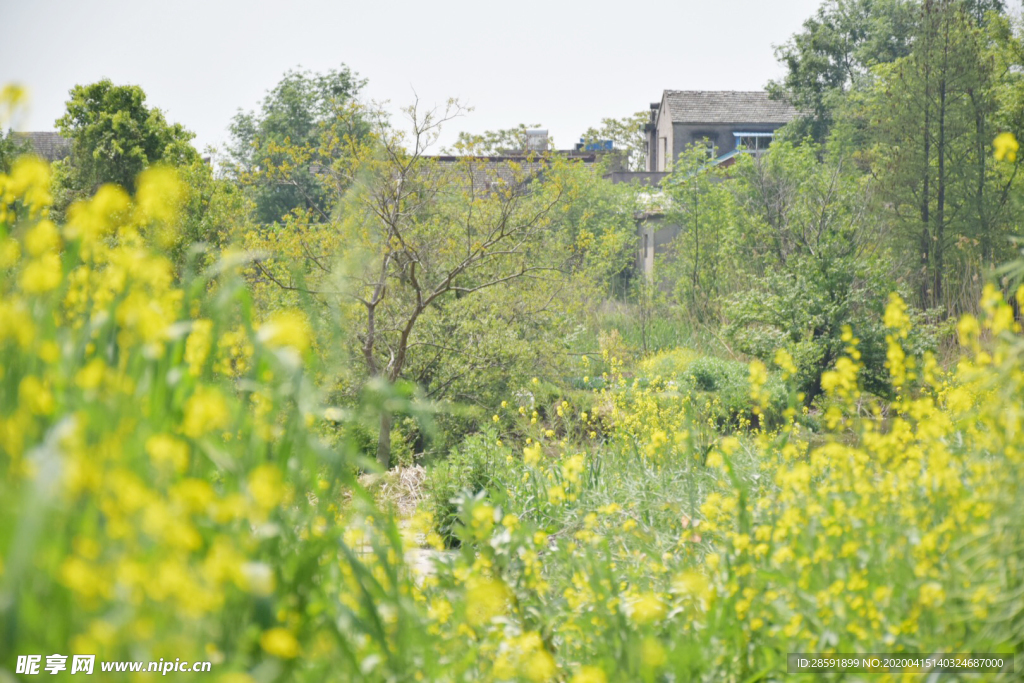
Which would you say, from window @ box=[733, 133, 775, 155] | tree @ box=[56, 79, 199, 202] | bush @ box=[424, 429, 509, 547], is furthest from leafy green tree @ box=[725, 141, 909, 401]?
window @ box=[733, 133, 775, 155]

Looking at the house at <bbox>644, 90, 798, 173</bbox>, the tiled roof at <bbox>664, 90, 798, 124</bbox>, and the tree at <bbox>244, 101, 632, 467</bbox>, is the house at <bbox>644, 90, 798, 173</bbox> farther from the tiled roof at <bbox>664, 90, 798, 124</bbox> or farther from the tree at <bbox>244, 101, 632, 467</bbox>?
the tree at <bbox>244, 101, 632, 467</bbox>

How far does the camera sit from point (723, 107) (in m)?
34.1

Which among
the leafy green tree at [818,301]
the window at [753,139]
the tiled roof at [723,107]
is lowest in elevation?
the leafy green tree at [818,301]

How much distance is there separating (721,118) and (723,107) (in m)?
0.78

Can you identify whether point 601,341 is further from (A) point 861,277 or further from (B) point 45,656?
(B) point 45,656

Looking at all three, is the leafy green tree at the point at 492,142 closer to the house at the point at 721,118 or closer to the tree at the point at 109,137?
the tree at the point at 109,137

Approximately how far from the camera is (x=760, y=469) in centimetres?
383

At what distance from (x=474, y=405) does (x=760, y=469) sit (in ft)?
13.7

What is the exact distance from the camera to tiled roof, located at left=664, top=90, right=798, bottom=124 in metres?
33.5

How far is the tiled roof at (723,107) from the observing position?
110 ft

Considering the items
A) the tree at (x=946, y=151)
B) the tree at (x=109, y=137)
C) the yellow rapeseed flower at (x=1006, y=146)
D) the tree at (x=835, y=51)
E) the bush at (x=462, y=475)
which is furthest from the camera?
the tree at (x=835, y=51)

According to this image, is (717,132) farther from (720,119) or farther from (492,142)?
(492,142)

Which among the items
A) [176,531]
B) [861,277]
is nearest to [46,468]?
[176,531]

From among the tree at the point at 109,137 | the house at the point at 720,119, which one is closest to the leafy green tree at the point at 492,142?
the tree at the point at 109,137
